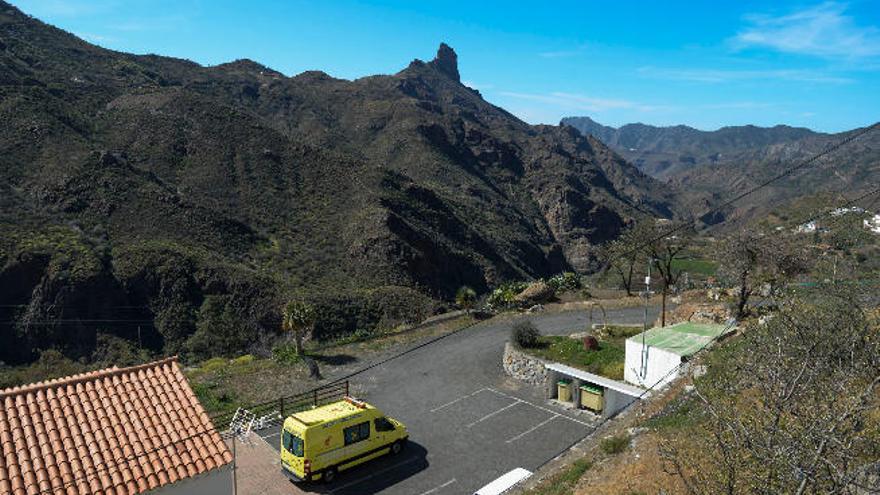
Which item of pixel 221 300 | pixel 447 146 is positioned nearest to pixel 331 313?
pixel 221 300

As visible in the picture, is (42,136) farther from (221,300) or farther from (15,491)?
(15,491)

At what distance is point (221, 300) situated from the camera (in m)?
46.5

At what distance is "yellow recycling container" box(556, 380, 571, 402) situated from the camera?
24.4 meters

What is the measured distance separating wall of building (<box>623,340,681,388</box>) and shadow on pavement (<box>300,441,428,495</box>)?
30.9 feet

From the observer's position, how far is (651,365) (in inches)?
911

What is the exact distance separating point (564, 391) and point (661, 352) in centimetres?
436

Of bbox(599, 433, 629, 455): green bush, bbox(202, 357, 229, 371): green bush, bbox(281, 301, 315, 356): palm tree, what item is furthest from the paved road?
bbox(202, 357, 229, 371): green bush

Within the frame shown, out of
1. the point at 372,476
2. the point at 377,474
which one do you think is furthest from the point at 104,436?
the point at 377,474

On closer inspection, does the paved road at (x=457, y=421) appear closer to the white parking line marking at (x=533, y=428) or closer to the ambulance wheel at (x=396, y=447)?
the white parking line marking at (x=533, y=428)

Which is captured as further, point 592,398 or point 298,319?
point 298,319

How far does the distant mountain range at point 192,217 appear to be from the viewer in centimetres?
4472

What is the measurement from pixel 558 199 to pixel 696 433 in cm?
12146

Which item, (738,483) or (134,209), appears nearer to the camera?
(738,483)

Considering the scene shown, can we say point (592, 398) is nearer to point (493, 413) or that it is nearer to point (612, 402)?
point (612, 402)
